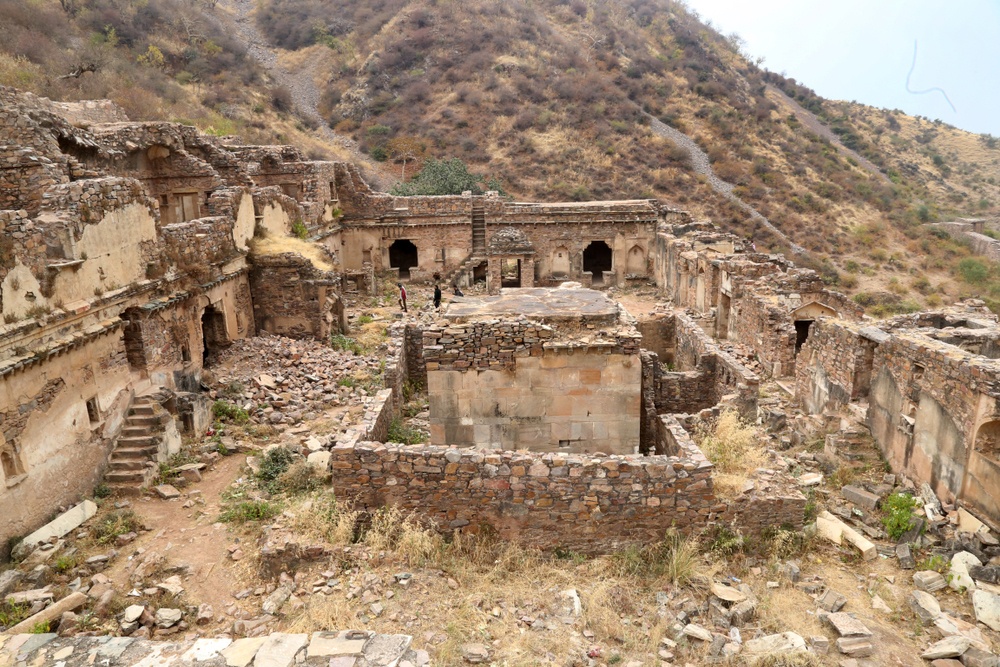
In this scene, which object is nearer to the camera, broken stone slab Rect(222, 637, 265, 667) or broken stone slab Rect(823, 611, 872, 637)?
broken stone slab Rect(222, 637, 265, 667)

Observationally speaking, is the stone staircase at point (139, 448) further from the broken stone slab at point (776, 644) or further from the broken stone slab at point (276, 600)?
the broken stone slab at point (776, 644)

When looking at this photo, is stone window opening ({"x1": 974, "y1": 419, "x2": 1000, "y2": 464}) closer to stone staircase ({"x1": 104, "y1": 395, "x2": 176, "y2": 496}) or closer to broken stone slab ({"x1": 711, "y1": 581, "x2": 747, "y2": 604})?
broken stone slab ({"x1": 711, "y1": 581, "x2": 747, "y2": 604})

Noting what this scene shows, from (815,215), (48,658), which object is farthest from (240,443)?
(815,215)

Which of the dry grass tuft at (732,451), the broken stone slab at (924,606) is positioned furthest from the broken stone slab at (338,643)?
the broken stone slab at (924,606)

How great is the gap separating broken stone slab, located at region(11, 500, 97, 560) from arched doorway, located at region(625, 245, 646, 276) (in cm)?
1989

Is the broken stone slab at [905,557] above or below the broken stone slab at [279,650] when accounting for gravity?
below

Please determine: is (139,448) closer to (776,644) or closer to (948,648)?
(776,644)

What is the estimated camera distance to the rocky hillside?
107ft

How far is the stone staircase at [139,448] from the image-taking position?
9391 mm

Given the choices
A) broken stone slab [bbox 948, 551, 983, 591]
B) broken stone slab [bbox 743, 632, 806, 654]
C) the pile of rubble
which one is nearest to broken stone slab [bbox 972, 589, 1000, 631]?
broken stone slab [bbox 948, 551, 983, 591]

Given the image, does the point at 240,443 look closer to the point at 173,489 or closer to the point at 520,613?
the point at 173,489

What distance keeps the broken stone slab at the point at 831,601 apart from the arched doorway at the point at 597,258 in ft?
70.8

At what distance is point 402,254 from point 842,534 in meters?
22.4

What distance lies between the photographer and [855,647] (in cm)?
523
